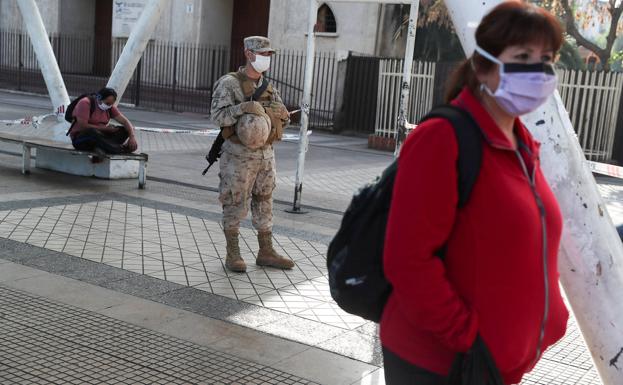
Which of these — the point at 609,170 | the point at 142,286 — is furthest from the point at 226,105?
the point at 609,170

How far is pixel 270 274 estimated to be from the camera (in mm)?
5750

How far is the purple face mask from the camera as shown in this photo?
2.01 meters

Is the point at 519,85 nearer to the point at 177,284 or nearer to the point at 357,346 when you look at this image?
the point at 357,346

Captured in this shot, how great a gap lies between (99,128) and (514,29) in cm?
767

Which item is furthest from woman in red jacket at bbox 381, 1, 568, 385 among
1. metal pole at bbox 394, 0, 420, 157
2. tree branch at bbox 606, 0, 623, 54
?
tree branch at bbox 606, 0, 623, 54

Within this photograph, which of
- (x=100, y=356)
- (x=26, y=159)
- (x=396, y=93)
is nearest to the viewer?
(x=100, y=356)

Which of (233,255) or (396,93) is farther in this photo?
(396,93)

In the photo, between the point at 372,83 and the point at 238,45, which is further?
the point at 238,45

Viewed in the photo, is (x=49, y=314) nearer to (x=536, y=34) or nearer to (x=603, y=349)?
(x=603, y=349)

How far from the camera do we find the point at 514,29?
6.51ft

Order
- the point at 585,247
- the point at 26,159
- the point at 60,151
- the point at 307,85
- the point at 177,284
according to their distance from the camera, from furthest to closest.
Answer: the point at 26,159, the point at 60,151, the point at 307,85, the point at 177,284, the point at 585,247

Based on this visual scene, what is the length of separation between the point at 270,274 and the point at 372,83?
12.9 metres

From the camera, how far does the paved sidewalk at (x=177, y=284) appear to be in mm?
4121

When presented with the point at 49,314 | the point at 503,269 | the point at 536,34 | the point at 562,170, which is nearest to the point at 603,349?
the point at 562,170
